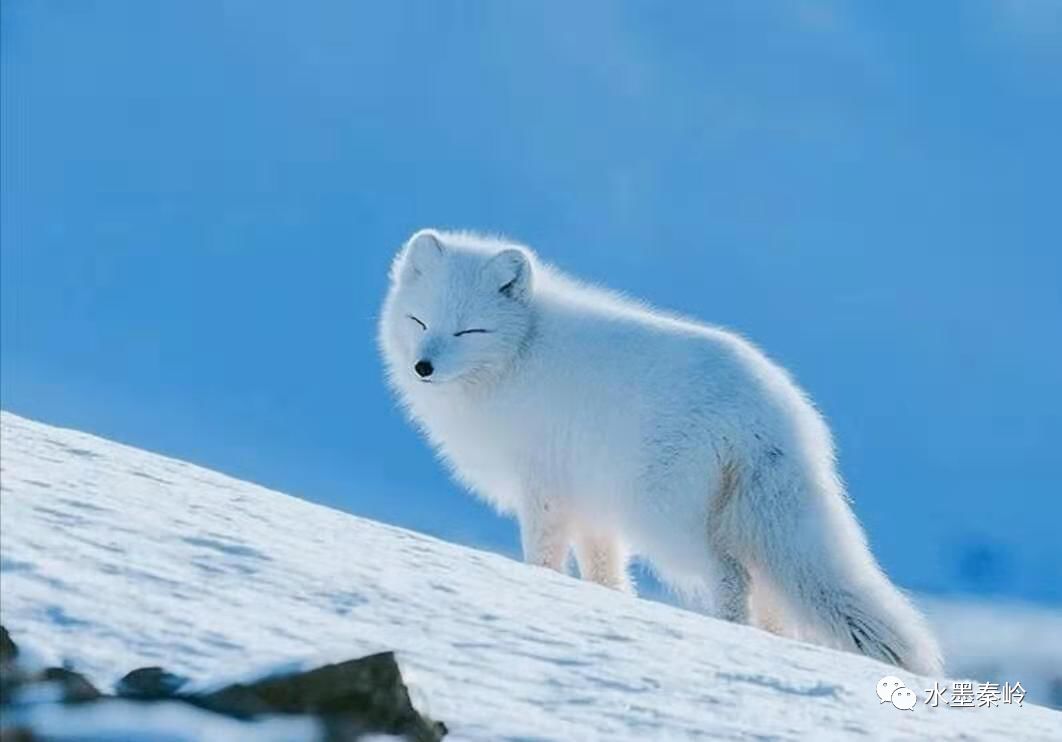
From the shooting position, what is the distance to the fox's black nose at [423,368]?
23.8 feet

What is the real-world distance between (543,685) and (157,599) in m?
0.98

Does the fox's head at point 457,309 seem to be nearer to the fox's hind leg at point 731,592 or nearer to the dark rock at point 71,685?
the fox's hind leg at point 731,592

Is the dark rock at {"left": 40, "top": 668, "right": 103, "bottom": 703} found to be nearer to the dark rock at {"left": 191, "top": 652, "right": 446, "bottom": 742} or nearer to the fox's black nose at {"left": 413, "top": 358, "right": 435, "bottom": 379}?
the dark rock at {"left": 191, "top": 652, "right": 446, "bottom": 742}

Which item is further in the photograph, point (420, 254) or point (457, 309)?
point (420, 254)

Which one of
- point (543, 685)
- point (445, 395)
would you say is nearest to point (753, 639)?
point (543, 685)

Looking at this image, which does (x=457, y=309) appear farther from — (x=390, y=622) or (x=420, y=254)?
(x=390, y=622)

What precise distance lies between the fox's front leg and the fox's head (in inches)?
28.4

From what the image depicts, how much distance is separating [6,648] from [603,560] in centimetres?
455

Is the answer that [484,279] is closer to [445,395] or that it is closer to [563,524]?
[445,395]

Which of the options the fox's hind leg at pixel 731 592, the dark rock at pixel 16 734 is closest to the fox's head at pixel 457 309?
the fox's hind leg at pixel 731 592

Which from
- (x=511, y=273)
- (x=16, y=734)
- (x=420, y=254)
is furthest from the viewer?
(x=420, y=254)

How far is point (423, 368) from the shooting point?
726 centimetres

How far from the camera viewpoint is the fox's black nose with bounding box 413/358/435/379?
7266 millimetres

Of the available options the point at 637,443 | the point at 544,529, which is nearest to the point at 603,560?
the point at 544,529
